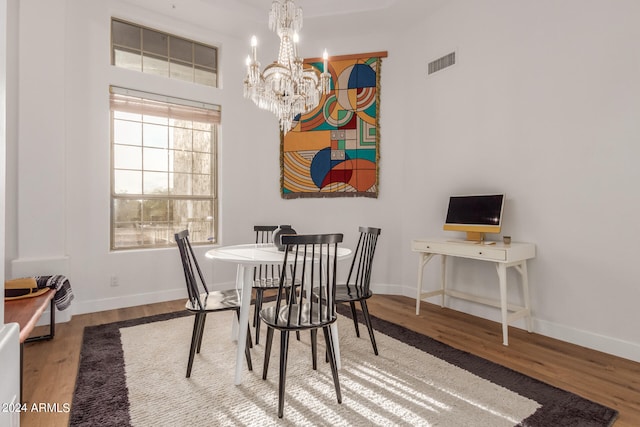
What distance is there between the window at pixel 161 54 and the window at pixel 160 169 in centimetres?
35

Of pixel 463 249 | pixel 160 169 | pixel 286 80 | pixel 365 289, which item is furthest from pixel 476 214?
pixel 160 169

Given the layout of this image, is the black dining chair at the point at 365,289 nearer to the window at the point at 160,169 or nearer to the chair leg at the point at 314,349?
the chair leg at the point at 314,349

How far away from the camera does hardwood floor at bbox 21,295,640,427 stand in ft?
6.35

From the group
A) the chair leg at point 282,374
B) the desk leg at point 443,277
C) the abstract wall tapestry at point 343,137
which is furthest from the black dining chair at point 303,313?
the abstract wall tapestry at point 343,137

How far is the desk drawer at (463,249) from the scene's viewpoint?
2795mm

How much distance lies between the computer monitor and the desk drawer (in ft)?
0.70

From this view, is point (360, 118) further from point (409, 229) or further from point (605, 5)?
point (605, 5)

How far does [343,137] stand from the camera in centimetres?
434

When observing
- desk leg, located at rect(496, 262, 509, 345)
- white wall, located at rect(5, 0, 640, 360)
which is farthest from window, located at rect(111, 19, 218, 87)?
desk leg, located at rect(496, 262, 509, 345)

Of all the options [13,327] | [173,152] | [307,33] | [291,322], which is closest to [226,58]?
[307,33]

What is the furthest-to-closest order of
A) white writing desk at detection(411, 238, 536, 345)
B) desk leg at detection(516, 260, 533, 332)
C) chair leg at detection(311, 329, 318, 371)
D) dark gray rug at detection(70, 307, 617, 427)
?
desk leg at detection(516, 260, 533, 332), white writing desk at detection(411, 238, 536, 345), chair leg at detection(311, 329, 318, 371), dark gray rug at detection(70, 307, 617, 427)

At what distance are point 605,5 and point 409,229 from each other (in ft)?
8.55

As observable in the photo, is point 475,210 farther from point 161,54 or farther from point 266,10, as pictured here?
point 161,54

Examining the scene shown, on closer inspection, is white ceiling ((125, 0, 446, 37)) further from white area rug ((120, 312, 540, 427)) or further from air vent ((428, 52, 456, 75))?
white area rug ((120, 312, 540, 427))
